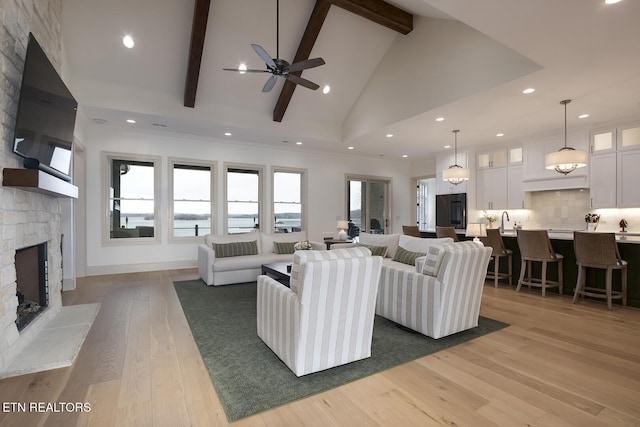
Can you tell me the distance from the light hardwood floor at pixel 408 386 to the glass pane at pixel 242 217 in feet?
13.1

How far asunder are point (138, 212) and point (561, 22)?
7.11m

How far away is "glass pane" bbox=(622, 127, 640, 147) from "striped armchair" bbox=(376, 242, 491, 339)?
4.62m

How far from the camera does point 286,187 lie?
7867mm

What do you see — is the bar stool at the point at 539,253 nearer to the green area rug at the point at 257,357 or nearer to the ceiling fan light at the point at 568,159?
the ceiling fan light at the point at 568,159

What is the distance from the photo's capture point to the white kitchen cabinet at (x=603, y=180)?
5438 mm

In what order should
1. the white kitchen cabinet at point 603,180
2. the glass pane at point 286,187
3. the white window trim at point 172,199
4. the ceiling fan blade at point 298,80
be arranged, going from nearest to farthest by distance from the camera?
the ceiling fan blade at point 298,80, the white kitchen cabinet at point 603,180, the white window trim at point 172,199, the glass pane at point 286,187

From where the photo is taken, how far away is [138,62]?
486cm

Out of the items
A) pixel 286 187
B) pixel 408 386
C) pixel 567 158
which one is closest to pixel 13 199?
pixel 408 386

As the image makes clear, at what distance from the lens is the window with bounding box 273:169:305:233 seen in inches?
304

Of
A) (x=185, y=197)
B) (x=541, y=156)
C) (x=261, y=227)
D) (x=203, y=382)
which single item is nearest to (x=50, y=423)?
(x=203, y=382)

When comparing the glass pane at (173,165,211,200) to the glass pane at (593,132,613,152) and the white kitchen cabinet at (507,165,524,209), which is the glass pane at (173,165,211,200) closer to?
the white kitchen cabinet at (507,165,524,209)

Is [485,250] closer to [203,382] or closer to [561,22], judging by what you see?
[561,22]

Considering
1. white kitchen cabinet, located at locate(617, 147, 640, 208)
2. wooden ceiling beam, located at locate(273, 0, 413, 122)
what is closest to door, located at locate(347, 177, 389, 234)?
wooden ceiling beam, located at locate(273, 0, 413, 122)

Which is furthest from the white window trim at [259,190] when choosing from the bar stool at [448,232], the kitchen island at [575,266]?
the kitchen island at [575,266]
